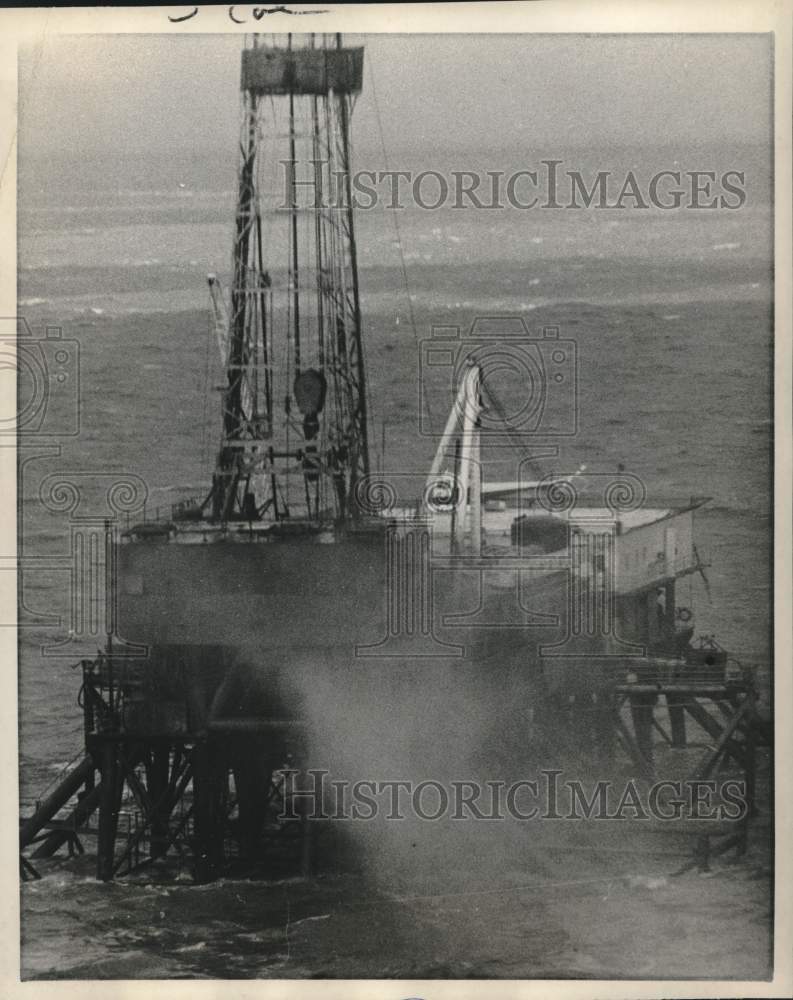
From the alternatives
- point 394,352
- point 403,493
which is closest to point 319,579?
point 403,493

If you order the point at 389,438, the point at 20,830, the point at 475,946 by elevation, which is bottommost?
the point at 475,946

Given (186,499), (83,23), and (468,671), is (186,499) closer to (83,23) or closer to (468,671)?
(468,671)

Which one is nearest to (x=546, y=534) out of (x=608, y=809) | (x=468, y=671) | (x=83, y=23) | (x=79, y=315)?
(x=468, y=671)
